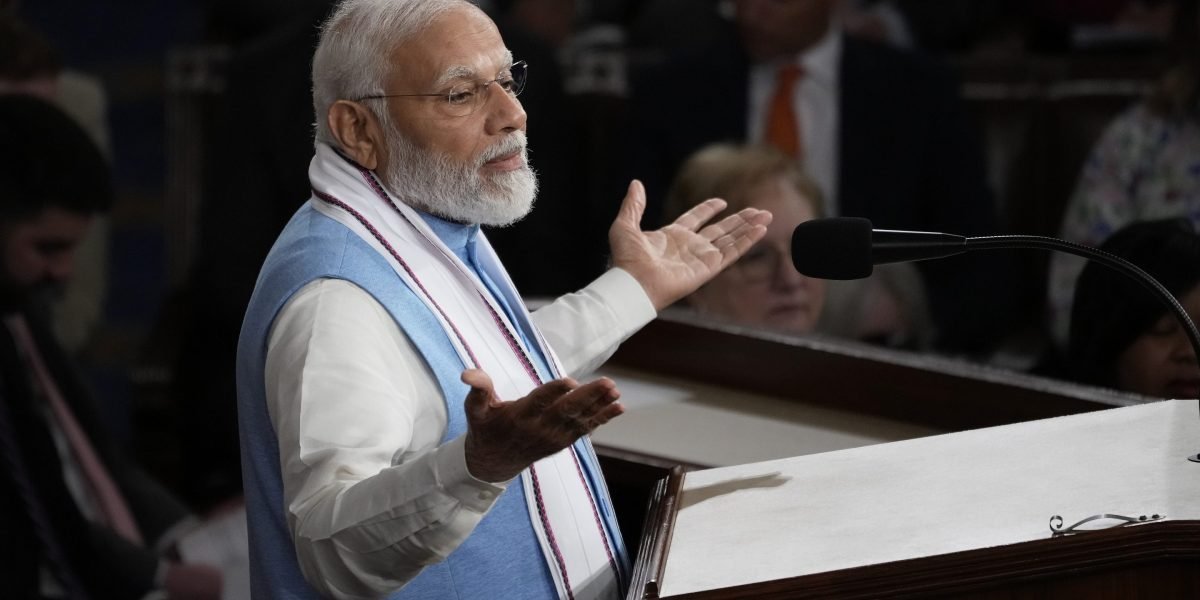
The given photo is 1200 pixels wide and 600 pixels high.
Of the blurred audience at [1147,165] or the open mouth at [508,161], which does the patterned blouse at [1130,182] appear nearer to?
the blurred audience at [1147,165]

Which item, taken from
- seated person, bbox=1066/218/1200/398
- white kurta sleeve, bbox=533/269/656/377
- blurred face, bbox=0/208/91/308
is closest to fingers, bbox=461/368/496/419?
white kurta sleeve, bbox=533/269/656/377

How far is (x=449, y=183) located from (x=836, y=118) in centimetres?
207

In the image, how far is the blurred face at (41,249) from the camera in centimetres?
285

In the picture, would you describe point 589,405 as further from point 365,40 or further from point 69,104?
point 69,104

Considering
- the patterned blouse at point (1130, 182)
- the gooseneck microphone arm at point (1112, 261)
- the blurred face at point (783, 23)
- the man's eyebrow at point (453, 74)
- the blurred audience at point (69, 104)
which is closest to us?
the gooseneck microphone arm at point (1112, 261)

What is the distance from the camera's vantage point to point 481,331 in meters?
1.58

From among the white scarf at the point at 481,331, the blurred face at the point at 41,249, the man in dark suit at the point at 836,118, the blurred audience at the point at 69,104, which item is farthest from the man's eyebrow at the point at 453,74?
the man in dark suit at the point at 836,118

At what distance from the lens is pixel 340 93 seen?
1.66 metres

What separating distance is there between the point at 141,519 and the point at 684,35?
7.42 feet

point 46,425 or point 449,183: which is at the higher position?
point 449,183

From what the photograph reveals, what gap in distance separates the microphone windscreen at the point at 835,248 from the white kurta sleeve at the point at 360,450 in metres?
0.35

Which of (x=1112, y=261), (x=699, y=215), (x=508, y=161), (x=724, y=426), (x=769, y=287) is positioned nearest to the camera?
(x=1112, y=261)

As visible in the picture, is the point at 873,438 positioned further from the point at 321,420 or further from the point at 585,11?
the point at 585,11

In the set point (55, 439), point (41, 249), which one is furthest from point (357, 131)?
point (41, 249)
